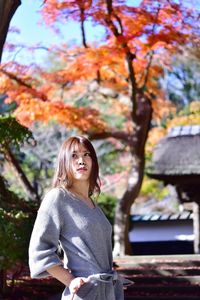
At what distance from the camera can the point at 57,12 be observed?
9.73 meters

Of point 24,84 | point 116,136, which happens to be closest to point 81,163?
point 24,84

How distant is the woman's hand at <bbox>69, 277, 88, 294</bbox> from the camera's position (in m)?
1.86

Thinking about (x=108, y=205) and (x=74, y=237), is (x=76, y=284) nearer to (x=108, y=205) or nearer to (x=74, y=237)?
(x=74, y=237)

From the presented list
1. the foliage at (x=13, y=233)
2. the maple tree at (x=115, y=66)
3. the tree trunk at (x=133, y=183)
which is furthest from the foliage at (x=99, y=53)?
the foliage at (x=13, y=233)

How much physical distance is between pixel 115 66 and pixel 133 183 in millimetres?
2650

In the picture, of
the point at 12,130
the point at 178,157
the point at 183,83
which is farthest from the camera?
the point at 183,83

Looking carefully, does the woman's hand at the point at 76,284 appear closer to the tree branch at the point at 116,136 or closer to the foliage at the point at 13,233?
the foliage at the point at 13,233

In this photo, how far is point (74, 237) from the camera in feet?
6.40

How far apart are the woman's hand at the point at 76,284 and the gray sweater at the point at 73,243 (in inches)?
1.1

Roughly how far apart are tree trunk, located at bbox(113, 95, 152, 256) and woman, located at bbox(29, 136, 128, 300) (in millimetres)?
8416

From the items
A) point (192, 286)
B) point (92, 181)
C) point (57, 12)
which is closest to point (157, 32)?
point (57, 12)

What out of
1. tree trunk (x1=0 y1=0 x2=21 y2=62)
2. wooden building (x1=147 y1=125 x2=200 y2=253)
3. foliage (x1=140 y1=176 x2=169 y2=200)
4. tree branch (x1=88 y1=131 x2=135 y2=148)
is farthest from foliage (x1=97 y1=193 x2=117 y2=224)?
tree trunk (x1=0 y1=0 x2=21 y2=62)

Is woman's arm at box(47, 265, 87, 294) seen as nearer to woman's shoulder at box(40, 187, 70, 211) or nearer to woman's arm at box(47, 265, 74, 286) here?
woman's arm at box(47, 265, 74, 286)

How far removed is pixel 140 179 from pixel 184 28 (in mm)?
3296
